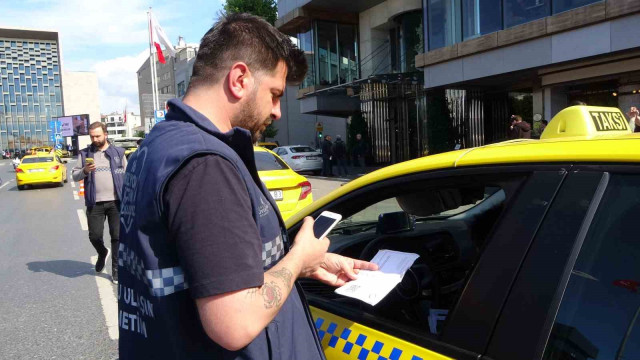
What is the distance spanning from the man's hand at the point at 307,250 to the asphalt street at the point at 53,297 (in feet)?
10.1

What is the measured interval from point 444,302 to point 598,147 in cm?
100

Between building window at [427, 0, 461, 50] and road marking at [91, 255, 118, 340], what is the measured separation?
1376 centimetres

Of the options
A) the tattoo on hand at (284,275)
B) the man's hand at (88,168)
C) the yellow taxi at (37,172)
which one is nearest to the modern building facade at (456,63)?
the man's hand at (88,168)

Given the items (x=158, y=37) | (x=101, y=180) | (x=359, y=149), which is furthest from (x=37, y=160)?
(x=101, y=180)

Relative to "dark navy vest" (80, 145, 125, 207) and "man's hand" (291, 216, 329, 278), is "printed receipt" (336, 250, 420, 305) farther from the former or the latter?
"dark navy vest" (80, 145, 125, 207)

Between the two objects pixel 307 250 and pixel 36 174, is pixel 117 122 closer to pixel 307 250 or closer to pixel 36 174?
pixel 36 174

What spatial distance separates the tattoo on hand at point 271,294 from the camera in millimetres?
1106

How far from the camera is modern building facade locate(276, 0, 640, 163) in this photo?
1229cm

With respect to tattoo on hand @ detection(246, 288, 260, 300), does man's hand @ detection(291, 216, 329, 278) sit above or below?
above

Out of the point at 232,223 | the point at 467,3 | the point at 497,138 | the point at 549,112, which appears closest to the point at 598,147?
the point at 232,223

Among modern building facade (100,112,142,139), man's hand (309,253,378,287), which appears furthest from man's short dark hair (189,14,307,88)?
modern building facade (100,112,142,139)

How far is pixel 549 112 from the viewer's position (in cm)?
1445

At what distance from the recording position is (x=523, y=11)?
13.7 m

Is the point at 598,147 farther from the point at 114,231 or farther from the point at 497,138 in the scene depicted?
the point at 497,138
